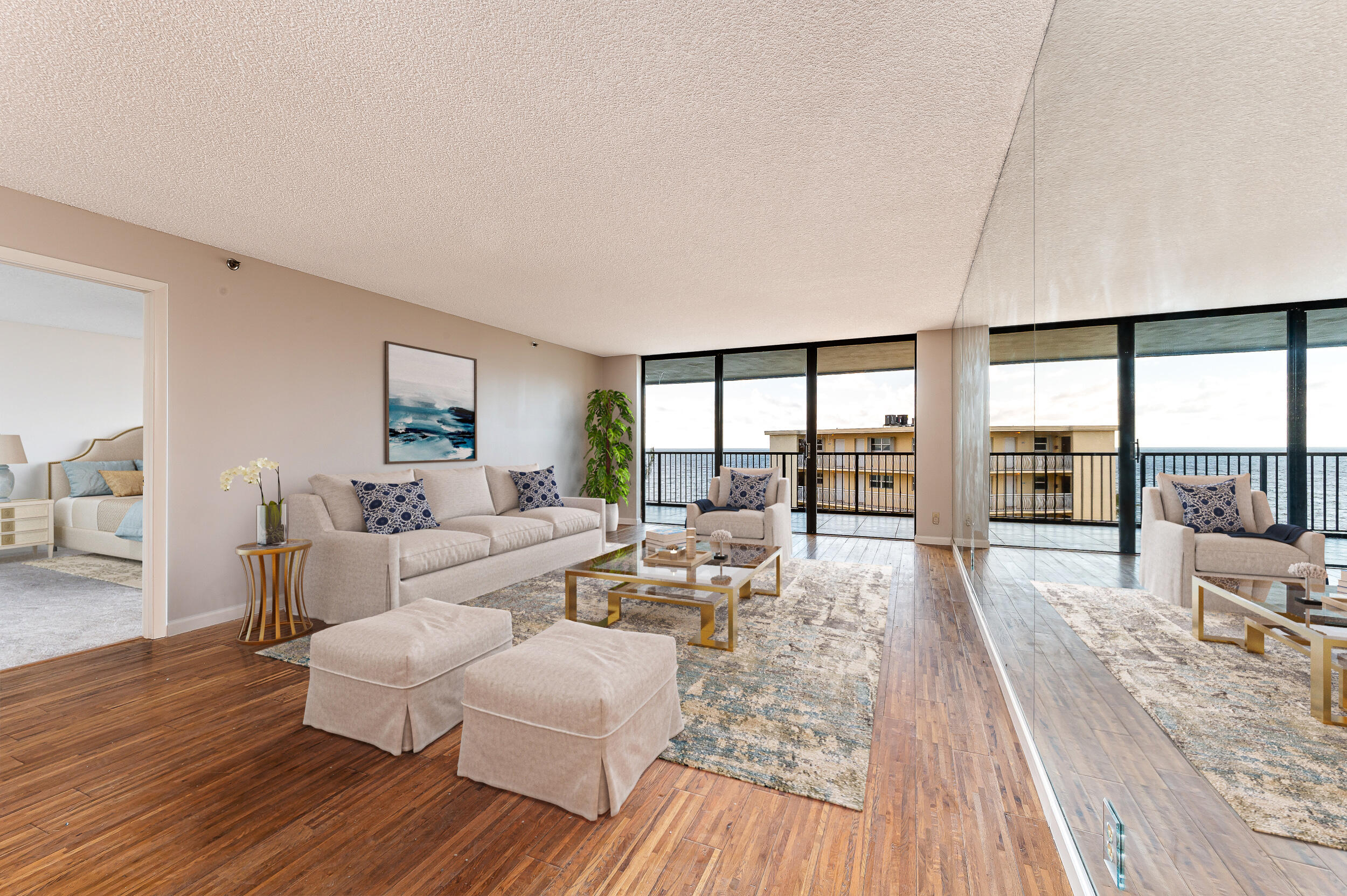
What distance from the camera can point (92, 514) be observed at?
5359mm

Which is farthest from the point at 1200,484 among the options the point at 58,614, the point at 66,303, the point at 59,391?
the point at 59,391

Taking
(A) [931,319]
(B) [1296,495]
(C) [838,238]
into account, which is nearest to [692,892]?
(B) [1296,495]

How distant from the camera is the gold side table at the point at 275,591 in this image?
3201 millimetres

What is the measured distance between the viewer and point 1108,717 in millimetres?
1188

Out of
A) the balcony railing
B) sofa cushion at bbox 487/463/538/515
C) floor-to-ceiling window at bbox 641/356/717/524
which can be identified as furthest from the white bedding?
the balcony railing

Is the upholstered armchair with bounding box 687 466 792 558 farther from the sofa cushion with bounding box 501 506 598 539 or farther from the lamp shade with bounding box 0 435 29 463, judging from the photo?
the lamp shade with bounding box 0 435 29 463

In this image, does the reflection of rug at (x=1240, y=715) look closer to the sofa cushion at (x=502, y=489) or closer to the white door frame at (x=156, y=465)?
the white door frame at (x=156, y=465)

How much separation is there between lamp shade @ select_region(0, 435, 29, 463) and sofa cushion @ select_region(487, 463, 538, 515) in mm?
4181

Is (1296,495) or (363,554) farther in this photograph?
(363,554)

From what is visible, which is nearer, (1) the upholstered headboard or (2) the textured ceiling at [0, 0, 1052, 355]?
(2) the textured ceiling at [0, 0, 1052, 355]

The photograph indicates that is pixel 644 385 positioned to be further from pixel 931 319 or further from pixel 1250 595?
pixel 1250 595

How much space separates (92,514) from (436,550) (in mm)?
4273

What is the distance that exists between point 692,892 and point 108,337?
793cm

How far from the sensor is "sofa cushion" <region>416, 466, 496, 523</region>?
4.62m
